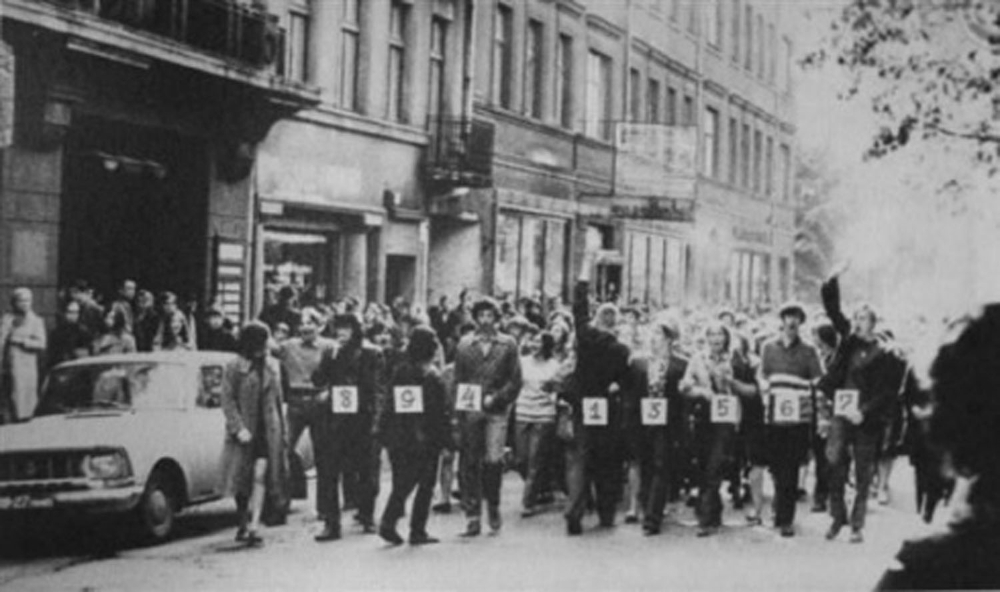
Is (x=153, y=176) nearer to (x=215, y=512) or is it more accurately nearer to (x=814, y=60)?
(x=215, y=512)

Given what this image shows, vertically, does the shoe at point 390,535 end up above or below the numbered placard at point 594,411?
below

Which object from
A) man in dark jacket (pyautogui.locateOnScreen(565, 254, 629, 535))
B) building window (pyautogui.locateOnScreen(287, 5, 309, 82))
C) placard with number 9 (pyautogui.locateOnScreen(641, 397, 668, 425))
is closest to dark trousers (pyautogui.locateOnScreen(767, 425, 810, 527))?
placard with number 9 (pyautogui.locateOnScreen(641, 397, 668, 425))

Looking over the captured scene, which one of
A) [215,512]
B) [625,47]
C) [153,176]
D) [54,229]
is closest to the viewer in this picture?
[54,229]

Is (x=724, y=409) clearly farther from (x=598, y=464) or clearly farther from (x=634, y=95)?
(x=634, y=95)

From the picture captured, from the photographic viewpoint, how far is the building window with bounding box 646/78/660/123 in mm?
6177

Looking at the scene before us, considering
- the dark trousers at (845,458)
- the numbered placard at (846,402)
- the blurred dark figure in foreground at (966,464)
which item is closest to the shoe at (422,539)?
the dark trousers at (845,458)

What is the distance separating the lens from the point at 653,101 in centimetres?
620

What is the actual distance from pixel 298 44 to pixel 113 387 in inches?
59.9

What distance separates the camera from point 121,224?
512 cm

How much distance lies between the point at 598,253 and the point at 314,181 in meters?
1.24

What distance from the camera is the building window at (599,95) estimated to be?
20.9 ft

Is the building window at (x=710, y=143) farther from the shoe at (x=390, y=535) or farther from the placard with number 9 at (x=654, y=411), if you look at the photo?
the shoe at (x=390, y=535)

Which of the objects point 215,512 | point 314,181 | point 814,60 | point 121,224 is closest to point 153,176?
point 121,224

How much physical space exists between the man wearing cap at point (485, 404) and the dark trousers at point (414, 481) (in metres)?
0.36
